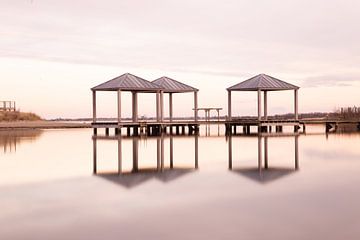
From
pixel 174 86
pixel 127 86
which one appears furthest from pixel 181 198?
pixel 174 86

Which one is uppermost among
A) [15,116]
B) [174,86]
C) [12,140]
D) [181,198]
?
Result: [174,86]

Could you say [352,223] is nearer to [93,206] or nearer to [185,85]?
[93,206]

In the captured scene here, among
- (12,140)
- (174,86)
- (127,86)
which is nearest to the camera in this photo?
(12,140)

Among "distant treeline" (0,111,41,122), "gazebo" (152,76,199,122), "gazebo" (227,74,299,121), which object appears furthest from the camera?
"distant treeline" (0,111,41,122)

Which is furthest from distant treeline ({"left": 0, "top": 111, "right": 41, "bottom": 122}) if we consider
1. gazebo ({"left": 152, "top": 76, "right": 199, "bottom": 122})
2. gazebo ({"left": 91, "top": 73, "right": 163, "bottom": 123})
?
gazebo ({"left": 152, "top": 76, "right": 199, "bottom": 122})

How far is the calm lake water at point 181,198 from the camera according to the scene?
21.1ft

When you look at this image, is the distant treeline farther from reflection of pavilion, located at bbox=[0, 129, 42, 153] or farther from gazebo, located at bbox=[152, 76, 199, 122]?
gazebo, located at bbox=[152, 76, 199, 122]

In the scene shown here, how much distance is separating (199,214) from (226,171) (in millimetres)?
5544

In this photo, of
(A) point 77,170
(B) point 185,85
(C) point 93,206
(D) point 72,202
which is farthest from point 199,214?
(B) point 185,85

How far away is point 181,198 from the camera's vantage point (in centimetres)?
871

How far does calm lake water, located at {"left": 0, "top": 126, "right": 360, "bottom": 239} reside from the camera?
6426mm

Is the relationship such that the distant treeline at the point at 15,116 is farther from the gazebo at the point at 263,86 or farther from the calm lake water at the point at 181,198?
the calm lake water at the point at 181,198

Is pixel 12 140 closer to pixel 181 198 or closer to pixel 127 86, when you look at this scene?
pixel 127 86

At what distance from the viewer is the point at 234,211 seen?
24.7ft
